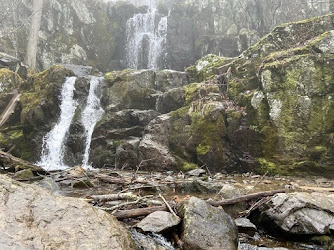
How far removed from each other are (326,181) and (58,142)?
13.1 m

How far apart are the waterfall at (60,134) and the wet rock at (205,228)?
11325 millimetres

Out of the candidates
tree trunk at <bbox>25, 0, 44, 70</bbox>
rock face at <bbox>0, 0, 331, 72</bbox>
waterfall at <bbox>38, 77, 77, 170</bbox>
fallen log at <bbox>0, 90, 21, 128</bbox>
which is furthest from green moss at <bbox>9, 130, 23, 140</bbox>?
rock face at <bbox>0, 0, 331, 72</bbox>

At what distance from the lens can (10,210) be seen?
8.71 feet

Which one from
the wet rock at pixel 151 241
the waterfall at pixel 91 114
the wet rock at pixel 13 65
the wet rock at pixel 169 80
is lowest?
the wet rock at pixel 151 241

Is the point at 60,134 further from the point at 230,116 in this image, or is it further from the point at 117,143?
the point at 230,116

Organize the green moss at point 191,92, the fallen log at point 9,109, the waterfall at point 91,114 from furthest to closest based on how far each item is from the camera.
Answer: the fallen log at point 9,109 < the waterfall at point 91,114 < the green moss at point 191,92

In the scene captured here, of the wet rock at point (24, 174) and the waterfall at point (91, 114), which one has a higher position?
the waterfall at point (91, 114)

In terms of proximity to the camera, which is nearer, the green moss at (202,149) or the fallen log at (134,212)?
the fallen log at (134,212)

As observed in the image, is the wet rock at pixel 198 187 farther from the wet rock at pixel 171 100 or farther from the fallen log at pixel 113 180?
the wet rock at pixel 171 100

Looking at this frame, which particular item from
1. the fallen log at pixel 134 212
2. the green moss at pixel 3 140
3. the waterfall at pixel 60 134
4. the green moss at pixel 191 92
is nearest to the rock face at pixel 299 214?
the fallen log at pixel 134 212

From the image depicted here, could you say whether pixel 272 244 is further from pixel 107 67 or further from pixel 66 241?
pixel 107 67

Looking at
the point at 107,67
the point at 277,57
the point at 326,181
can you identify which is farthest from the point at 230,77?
the point at 107,67

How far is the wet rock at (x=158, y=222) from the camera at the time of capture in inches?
148

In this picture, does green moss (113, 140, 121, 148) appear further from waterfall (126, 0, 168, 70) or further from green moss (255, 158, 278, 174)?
waterfall (126, 0, 168, 70)
